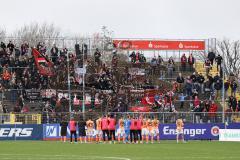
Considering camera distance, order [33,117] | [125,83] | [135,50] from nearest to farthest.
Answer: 1. [33,117]
2. [125,83]
3. [135,50]

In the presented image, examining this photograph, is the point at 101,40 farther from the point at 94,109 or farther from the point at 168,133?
the point at 168,133

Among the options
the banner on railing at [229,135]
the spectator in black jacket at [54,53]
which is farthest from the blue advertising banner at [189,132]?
the spectator in black jacket at [54,53]

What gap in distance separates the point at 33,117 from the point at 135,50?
18.7 meters

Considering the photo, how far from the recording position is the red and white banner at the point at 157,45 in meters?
66.8

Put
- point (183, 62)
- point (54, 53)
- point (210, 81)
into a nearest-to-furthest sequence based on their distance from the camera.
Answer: point (54, 53) → point (210, 81) → point (183, 62)

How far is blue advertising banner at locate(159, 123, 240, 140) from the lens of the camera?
52.1 m

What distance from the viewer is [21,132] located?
5116 cm

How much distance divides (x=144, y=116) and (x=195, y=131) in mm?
4197

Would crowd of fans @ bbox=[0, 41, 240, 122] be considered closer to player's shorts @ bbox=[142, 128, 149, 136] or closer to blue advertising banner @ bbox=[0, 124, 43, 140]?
blue advertising banner @ bbox=[0, 124, 43, 140]

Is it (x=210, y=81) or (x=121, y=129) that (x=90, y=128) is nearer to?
(x=121, y=129)

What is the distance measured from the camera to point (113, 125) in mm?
46188

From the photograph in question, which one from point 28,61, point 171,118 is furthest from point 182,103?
point 28,61

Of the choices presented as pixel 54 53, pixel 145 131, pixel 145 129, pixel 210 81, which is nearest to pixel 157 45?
pixel 210 81

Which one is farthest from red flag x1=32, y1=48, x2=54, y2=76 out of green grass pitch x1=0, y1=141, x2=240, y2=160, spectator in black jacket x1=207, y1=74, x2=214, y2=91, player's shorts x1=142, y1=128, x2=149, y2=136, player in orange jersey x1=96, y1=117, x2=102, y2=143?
green grass pitch x1=0, y1=141, x2=240, y2=160
